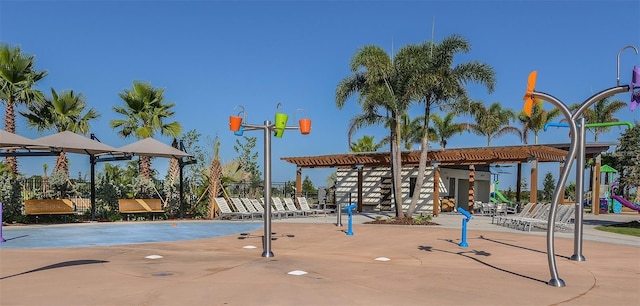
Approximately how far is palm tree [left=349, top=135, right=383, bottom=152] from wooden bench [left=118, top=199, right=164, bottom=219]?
72.0 ft

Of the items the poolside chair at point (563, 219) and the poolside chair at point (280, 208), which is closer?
the poolside chair at point (563, 219)

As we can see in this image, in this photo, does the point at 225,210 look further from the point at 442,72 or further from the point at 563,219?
the point at 563,219

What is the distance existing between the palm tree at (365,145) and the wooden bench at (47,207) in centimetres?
2510

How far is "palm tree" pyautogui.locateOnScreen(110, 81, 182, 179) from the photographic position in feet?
69.3

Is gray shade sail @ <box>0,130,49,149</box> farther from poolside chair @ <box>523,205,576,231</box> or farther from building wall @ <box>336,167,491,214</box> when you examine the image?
poolside chair @ <box>523,205,576,231</box>

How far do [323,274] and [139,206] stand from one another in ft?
42.1

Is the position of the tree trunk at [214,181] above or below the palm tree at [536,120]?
below

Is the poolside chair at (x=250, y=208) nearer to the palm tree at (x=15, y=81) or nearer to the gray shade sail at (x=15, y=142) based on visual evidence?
the gray shade sail at (x=15, y=142)

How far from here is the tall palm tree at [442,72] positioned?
52.3 feet

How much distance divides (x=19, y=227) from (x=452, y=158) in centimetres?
1631

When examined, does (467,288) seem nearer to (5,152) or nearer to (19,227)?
(19,227)

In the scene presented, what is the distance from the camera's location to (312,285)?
6027mm

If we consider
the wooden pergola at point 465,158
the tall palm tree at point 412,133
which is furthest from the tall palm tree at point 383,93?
the tall palm tree at point 412,133

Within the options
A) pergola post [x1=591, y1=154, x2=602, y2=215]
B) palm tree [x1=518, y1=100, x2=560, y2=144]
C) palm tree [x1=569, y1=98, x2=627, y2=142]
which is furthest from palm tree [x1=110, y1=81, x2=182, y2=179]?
palm tree [x1=569, y1=98, x2=627, y2=142]
